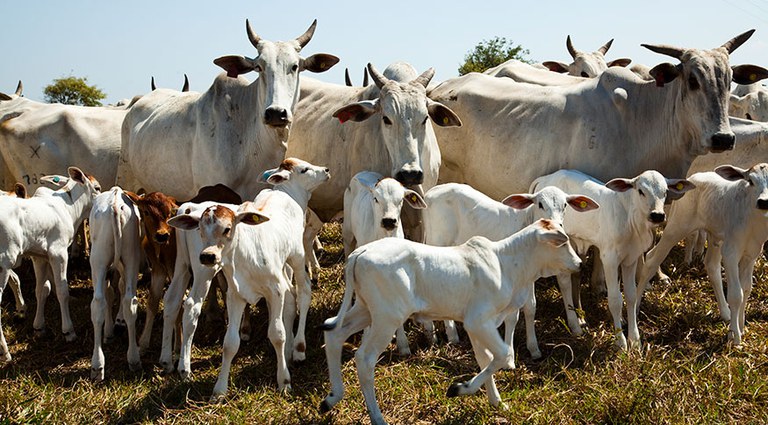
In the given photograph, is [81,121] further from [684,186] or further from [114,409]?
[684,186]

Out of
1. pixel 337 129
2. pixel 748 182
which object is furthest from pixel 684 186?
pixel 337 129

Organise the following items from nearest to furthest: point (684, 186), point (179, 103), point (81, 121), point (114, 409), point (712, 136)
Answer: point (114, 409)
point (684, 186)
point (712, 136)
point (179, 103)
point (81, 121)

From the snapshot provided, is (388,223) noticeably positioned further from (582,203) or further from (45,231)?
(45,231)

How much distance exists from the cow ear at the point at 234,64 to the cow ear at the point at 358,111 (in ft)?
3.61

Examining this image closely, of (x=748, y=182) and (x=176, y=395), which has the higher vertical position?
(x=748, y=182)

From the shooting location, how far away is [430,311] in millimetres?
6188

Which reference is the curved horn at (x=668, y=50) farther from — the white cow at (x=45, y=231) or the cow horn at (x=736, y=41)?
the white cow at (x=45, y=231)

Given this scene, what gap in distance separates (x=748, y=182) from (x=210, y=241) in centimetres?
506

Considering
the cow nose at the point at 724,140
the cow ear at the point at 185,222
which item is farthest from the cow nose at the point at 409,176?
the cow nose at the point at 724,140

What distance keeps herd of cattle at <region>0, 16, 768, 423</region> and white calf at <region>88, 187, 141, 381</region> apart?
0.02m

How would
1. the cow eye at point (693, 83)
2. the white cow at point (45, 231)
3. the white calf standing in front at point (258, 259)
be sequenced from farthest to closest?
the cow eye at point (693, 83) < the white cow at point (45, 231) < the white calf standing in front at point (258, 259)

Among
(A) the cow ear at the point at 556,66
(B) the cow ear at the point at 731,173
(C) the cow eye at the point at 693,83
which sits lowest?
(A) the cow ear at the point at 556,66

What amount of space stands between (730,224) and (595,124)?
198cm

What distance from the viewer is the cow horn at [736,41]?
927cm
